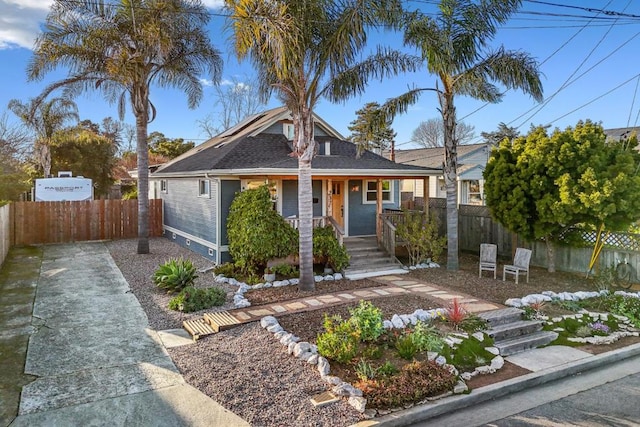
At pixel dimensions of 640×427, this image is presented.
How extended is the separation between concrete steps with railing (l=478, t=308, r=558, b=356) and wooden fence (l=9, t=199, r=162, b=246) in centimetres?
1592

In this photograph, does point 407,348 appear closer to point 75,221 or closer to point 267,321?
point 267,321

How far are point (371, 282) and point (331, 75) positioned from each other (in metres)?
5.24

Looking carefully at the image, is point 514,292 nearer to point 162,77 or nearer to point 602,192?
point 602,192

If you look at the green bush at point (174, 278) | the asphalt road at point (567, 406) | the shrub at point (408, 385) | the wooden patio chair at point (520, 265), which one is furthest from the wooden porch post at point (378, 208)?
the shrub at point (408, 385)

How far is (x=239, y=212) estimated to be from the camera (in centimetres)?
1134

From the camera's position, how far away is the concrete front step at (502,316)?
7250 millimetres

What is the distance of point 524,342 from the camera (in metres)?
6.66

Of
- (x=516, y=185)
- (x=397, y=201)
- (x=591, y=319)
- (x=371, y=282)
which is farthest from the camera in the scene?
(x=397, y=201)

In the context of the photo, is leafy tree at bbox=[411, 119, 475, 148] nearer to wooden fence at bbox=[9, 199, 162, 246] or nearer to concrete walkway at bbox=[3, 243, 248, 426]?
wooden fence at bbox=[9, 199, 162, 246]

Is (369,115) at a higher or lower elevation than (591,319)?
higher

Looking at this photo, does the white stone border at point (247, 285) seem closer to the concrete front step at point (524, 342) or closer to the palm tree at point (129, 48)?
the concrete front step at point (524, 342)

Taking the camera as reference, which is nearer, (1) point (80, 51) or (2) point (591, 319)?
(2) point (591, 319)

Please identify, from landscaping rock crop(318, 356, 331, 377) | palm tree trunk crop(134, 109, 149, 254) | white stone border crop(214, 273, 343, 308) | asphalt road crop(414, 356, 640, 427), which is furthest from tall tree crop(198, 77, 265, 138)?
asphalt road crop(414, 356, 640, 427)

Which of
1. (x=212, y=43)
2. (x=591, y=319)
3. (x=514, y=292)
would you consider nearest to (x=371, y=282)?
(x=514, y=292)
